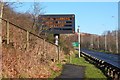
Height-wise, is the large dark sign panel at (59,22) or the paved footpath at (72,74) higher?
the large dark sign panel at (59,22)

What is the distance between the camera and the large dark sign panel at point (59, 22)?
45.8 meters

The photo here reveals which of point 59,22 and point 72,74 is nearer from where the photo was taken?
point 72,74

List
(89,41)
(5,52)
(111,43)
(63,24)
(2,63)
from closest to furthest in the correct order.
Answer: (2,63) < (5,52) < (63,24) < (111,43) < (89,41)

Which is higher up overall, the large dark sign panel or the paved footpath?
the large dark sign panel

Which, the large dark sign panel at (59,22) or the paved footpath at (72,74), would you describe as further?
the large dark sign panel at (59,22)

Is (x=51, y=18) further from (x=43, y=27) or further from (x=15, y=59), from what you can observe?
(x=15, y=59)

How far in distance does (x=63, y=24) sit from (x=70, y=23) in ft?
2.99

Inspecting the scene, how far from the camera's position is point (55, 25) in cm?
4647

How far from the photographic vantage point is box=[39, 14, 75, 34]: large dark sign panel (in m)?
45.8

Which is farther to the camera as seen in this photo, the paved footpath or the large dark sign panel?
the large dark sign panel

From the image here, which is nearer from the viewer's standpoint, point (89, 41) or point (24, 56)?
point (24, 56)

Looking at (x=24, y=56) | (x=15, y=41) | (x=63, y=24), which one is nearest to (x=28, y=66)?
(x=24, y=56)

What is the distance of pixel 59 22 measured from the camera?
45.9m

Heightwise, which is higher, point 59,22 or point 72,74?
point 59,22
